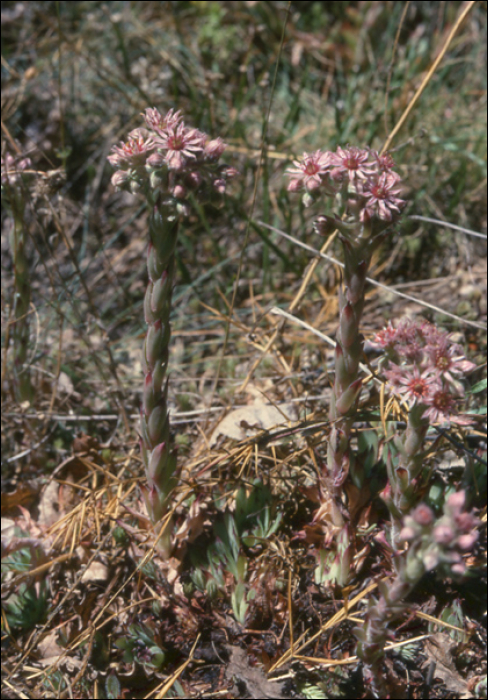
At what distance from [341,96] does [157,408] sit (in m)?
3.29

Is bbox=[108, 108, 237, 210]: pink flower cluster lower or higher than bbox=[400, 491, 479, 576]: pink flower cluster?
higher

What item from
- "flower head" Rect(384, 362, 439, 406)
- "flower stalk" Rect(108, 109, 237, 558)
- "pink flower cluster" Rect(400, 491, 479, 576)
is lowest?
"pink flower cluster" Rect(400, 491, 479, 576)

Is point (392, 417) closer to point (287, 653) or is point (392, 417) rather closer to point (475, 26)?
point (287, 653)

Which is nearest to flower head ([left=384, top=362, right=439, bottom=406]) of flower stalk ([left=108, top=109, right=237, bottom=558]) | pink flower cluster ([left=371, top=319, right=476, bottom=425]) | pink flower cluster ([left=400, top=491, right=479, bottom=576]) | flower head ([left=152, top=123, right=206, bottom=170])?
pink flower cluster ([left=371, top=319, right=476, bottom=425])

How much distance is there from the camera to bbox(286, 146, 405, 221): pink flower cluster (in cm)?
165

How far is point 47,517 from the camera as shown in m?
2.59

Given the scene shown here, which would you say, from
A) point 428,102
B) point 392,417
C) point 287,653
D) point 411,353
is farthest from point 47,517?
point 428,102

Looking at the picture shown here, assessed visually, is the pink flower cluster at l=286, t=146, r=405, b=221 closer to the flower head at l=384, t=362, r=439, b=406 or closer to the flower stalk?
the flower stalk

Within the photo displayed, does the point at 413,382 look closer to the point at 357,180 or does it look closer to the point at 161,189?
the point at 357,180

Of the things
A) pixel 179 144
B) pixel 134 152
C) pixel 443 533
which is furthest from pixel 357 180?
pixel 443 533

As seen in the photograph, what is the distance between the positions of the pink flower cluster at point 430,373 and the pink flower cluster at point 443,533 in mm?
423

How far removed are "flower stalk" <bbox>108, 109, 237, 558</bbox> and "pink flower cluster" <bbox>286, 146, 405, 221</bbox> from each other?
25cm

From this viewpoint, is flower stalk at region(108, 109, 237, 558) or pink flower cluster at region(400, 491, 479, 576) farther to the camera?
flower stalk at region(108, 109, 237, 558)

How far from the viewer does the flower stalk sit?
5.47 feet
